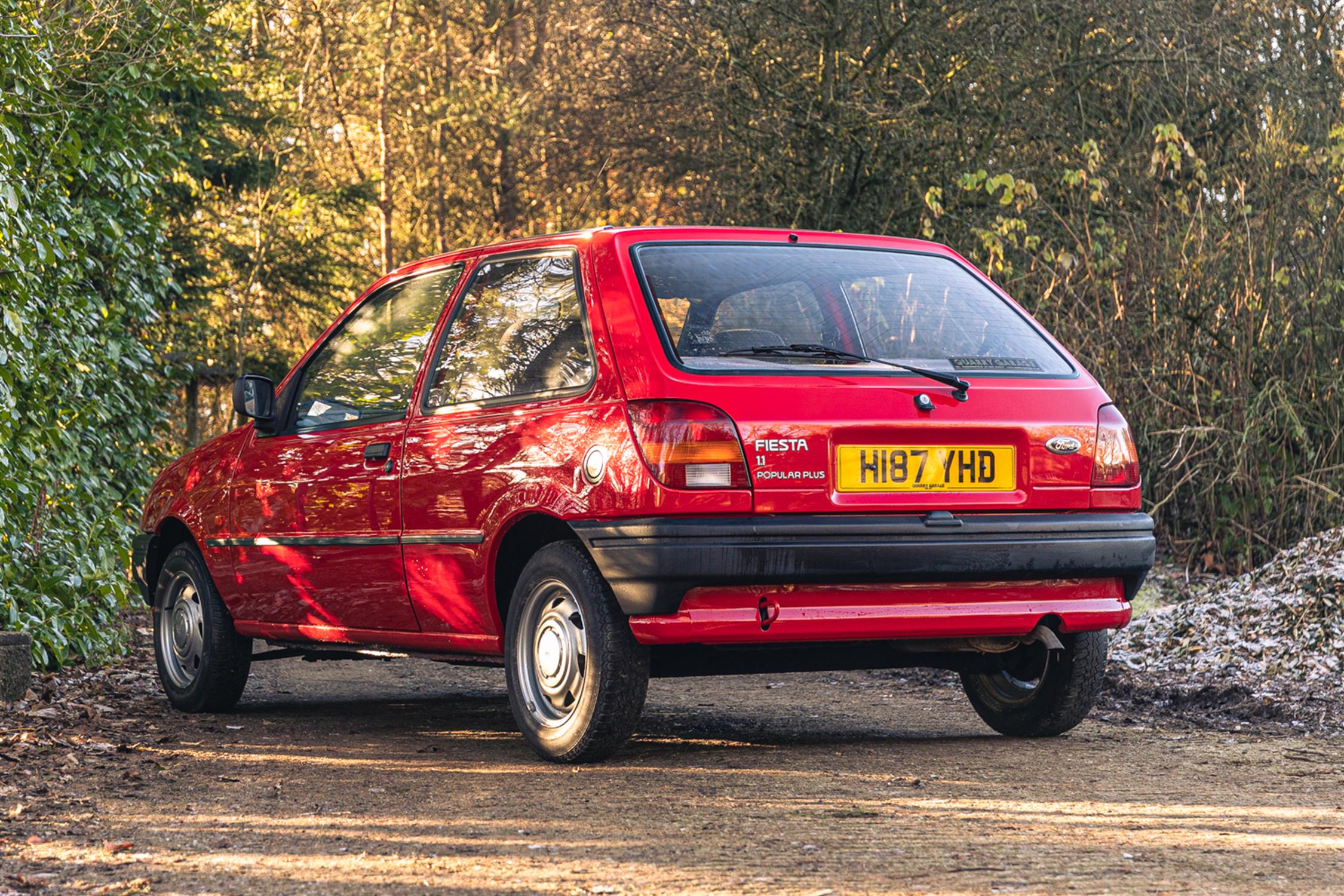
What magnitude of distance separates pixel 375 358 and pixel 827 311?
1.99 metres

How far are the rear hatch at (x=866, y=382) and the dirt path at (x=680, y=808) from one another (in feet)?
3.09

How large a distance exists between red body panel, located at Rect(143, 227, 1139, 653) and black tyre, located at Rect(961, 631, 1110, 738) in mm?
416

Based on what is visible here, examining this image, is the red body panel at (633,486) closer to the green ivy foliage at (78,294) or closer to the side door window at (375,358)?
the side door window at (375,358)

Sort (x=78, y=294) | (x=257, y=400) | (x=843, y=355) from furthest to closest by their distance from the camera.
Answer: (x=78, y=294)
(x=257, y=400)
(x=843, y=355)

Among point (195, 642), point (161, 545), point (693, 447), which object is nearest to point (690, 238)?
point (693, 447)

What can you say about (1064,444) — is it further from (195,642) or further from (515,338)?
(195,642)

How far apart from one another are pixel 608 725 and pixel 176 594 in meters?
3.22

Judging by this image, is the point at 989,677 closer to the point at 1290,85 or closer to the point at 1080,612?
the point at 1080,612

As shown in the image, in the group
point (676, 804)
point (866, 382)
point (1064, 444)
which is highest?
point (866, 382)

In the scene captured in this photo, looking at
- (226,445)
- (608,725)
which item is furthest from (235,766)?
(226,445)

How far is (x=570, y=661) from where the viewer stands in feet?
17.9

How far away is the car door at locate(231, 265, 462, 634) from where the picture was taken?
633cm

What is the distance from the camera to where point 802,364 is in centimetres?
542

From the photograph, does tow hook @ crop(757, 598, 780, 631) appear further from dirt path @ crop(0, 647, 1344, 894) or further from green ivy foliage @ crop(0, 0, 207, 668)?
green ivy foliage @ crop(0, 0, 207, 668)
